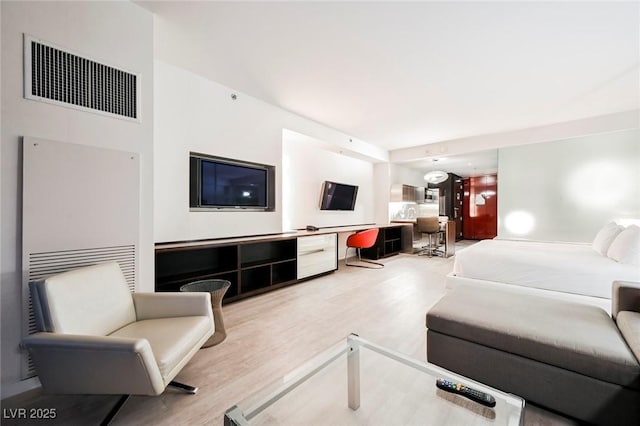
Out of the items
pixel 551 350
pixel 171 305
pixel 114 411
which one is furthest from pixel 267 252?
pixel 551 350

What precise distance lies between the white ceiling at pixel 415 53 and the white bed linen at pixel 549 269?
83.1 inches

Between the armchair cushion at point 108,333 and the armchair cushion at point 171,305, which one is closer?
the armchair cushion at point 108,333

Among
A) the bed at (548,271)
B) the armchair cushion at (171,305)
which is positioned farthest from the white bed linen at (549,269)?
the armchair cushion at (171,305)

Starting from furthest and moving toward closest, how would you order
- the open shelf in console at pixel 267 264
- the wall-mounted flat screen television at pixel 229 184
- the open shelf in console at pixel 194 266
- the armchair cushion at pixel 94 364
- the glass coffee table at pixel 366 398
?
the open shelf in console at pixel 267 264 → the wall-mounted flat screen television at pixel 229 184 → the open shelf in console at pixel 194 266 → the glass coffee table at pixel 366 398 → the armchair cushion at pixel 94 364

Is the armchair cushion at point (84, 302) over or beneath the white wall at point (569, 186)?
beneath

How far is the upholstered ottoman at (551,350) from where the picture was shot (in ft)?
3.82

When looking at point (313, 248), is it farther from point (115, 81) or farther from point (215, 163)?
point (115, 81)

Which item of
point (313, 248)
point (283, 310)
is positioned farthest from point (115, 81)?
point (313, 248)

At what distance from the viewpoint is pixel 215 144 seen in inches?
126

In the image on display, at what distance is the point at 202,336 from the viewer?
161cm

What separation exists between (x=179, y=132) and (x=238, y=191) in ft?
3.19

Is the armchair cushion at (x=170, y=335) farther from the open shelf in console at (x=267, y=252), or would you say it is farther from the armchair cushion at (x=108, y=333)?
the open shelf in console at (x=267, y=252)

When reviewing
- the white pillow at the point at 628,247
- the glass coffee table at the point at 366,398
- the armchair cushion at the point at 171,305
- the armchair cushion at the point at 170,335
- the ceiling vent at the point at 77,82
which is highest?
the ceiling vent at the point at 77,82

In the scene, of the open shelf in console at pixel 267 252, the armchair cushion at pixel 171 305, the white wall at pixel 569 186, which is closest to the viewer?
the armchair cushion at pixel 171 305
